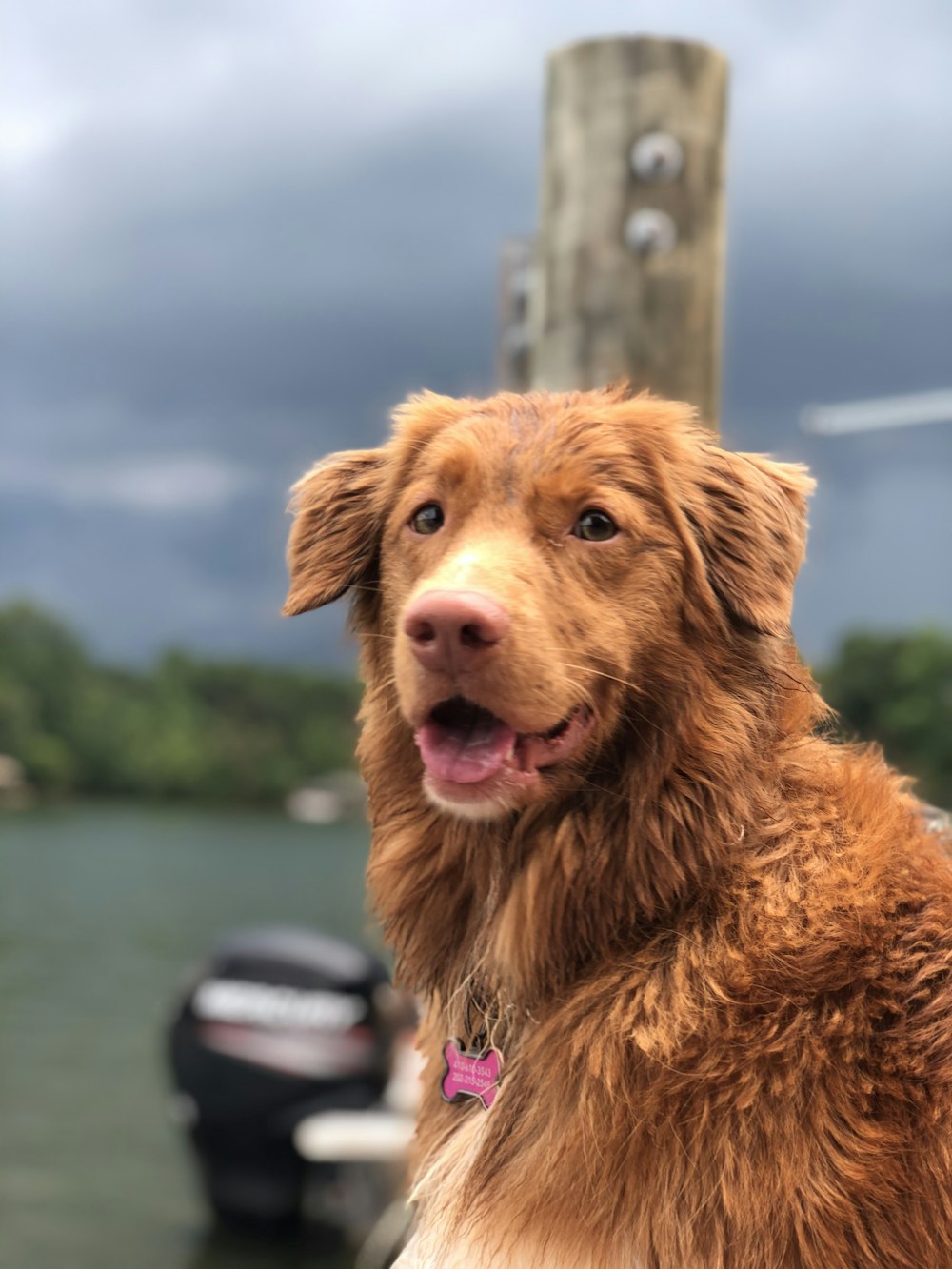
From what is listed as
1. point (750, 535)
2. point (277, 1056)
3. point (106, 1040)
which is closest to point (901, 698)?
point (277, 1056)

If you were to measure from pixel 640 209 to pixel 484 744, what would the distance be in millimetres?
2497

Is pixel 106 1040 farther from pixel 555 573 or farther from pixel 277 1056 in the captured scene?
pixel 555 573

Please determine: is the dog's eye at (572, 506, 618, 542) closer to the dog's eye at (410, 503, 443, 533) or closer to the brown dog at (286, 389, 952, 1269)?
the brown dog at (286, 389, 952, 1269)

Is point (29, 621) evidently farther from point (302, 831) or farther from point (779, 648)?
point (779, 648)

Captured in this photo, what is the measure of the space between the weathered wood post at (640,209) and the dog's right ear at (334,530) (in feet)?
5.22

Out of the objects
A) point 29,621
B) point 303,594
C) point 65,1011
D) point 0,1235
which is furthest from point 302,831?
point 303,594

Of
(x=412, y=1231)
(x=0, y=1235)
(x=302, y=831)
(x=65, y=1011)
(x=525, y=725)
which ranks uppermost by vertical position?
(x=525, y=725)

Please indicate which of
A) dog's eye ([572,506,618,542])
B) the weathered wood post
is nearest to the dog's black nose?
dog's eye ([572,506,618,542])

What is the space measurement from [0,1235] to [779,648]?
44.5ft

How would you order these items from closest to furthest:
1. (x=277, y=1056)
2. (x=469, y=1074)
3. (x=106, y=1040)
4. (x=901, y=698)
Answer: (x=469, y=1074) < (x=277, y=1056) < (x=901, y=698) < (x=106, y=1040)

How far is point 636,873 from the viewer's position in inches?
103

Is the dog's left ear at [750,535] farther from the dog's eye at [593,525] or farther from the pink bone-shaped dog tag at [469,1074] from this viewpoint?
the pink bone-shaped dog tag at [469,1074]

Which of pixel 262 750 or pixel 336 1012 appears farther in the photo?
pixel 262 750

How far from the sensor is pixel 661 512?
9.14 ft
